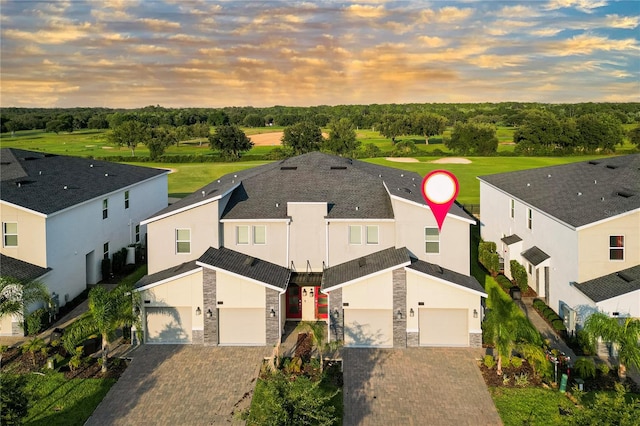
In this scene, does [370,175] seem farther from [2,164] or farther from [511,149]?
[511,149]

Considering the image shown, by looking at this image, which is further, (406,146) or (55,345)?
(406,146)

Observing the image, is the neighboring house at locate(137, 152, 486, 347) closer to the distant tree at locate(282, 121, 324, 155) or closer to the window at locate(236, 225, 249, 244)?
the window at locate(236, 225, 249, 244)

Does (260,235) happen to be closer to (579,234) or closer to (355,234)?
(355,234)

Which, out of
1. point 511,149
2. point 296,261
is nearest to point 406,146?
point 511,149

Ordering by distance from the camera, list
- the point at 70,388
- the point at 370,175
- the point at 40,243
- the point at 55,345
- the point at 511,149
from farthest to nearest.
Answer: the point at 511,149 → the point at 370,175 → the point at 40,243 → the point at 55,345 → the point at 70,388

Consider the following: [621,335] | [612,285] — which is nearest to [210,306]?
[621,335]

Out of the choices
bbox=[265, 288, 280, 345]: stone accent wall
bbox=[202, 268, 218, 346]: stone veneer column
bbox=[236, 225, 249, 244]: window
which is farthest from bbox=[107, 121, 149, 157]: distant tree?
bbox=[265, 288, 280, 345]: stone accent wall

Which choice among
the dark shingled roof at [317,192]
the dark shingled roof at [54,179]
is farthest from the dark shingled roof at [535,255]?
the dark shingled roof at [54,179]

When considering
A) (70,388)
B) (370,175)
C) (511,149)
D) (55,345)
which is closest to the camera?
(70,388)
